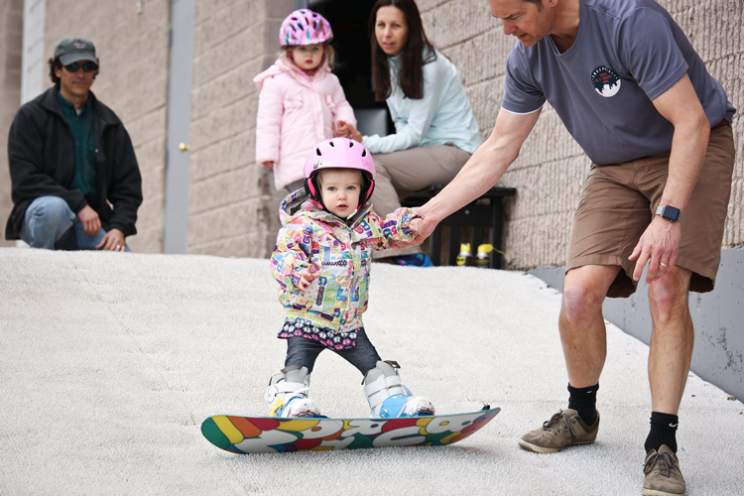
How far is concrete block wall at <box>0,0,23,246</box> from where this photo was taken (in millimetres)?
14602

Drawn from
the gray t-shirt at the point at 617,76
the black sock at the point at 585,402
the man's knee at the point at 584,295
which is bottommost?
the black sock at the point at 585,402

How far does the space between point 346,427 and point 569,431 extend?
856mm

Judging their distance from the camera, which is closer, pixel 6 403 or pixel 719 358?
pixel 6 403

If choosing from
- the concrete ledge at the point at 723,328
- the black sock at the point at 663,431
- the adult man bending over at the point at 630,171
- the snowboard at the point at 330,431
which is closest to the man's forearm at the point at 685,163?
the adult man bending over at the point at 630,171

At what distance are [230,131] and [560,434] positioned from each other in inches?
242

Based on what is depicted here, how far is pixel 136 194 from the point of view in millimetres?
5699

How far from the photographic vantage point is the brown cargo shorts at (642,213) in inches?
104

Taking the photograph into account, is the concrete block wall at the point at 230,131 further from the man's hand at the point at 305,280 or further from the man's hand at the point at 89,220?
the man's hand at the point at 305,280

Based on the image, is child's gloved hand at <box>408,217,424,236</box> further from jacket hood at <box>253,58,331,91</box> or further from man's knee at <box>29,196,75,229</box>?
man's knee at <box>29,196,75,229</box>

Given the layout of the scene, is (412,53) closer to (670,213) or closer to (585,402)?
(585,402)

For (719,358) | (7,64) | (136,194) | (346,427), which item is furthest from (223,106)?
(7,64)

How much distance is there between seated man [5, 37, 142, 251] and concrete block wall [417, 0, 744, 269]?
2454 millimetres

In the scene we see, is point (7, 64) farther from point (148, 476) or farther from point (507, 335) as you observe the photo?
point (148, 476)

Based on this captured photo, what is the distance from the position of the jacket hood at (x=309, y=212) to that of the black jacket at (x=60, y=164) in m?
2.74
